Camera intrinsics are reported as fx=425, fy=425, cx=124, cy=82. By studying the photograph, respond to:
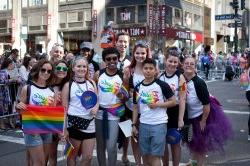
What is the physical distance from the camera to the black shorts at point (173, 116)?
5512 millimetres

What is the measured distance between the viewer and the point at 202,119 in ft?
18.9

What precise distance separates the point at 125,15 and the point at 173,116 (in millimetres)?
34311

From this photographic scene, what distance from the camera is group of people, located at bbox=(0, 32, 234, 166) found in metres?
5.20

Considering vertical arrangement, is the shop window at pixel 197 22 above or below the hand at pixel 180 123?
above

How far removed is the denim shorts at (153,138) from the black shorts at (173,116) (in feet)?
0.80

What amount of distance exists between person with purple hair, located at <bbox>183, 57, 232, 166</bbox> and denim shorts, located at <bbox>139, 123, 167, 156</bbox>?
2.28 feet

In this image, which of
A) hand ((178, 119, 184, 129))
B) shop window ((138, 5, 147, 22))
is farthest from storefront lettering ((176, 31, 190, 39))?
hand ((178, 119, 184, 129))

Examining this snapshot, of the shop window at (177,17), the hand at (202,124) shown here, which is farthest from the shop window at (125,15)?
the hand at (202,124)

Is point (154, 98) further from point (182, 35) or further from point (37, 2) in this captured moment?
point (37, 2)

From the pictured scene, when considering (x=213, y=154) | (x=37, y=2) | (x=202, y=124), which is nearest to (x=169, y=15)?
(x=37, y=2)

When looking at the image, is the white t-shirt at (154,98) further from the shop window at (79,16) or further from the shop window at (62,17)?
the shop window at (62,17)

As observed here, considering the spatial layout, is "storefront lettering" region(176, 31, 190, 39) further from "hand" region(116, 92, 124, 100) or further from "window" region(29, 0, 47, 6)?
"hand" region(116, 92, 124, 100)

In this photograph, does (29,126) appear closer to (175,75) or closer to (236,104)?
(175,75)

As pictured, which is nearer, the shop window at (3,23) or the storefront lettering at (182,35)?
the storefront lettering at (182,35)
